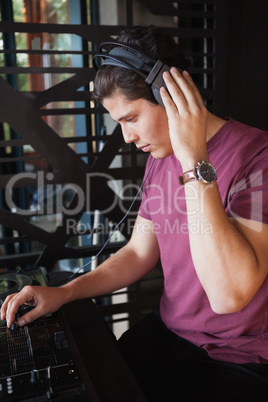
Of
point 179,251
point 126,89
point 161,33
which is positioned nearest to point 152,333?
point 179,251

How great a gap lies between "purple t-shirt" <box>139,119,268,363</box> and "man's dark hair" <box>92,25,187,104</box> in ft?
0.77

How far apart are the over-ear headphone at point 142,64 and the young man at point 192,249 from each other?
0.02 m

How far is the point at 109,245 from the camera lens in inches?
72.4

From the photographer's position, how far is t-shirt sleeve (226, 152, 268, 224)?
3.18 ft

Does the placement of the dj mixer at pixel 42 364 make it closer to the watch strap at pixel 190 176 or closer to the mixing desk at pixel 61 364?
the mixing desk at pixel 61 364

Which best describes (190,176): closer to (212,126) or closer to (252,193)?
(252,193)

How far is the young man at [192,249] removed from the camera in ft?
3.06

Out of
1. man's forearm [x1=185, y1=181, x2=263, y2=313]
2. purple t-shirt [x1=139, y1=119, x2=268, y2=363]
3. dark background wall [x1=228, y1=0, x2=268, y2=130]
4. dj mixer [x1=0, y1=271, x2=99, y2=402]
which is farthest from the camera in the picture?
dark background wall [x1=228, y1=0, x2=268, y2=130]

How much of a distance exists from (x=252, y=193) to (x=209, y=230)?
16cm

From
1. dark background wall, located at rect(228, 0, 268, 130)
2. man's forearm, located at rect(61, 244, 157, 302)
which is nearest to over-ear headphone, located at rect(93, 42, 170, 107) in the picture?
man's forearm, located at rect(61, 244, 157, 302)

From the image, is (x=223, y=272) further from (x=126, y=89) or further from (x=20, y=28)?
(x=20, y=28)

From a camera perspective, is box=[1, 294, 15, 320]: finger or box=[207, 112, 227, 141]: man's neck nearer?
box=[1, 294, 15, 320]: finger

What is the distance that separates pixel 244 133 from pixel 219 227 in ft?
1.11

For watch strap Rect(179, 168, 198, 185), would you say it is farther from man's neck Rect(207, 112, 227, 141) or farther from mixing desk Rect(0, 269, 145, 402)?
mixing desk Rect(0, 269, 145, 402)
